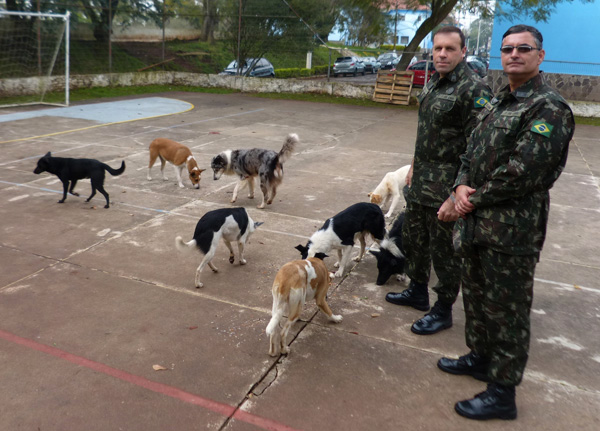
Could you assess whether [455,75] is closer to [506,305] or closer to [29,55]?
[506,305]

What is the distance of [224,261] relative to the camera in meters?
5.70

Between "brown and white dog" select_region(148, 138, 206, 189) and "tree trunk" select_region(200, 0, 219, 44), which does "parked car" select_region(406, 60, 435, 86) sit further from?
"brown and white dog" select_region(148, 138, 206, 189)

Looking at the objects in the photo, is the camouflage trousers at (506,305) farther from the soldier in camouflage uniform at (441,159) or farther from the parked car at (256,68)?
the parked car at (256,68)

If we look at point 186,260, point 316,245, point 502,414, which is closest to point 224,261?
point 186,260

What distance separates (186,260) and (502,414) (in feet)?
11.7

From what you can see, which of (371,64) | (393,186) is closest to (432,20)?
(371,64)

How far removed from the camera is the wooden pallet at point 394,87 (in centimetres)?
2117

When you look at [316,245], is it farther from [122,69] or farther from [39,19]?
[122,69]

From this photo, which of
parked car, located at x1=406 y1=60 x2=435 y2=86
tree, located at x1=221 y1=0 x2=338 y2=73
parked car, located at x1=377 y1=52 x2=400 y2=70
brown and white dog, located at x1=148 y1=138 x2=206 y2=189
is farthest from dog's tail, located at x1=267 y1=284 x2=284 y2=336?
parked car, located at x1=377 y1=52 x2=400 y2=70

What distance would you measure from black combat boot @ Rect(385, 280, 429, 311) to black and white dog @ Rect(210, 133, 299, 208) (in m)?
3.30

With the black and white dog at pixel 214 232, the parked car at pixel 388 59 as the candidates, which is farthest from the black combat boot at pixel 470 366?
the parked car at pixel 388 59

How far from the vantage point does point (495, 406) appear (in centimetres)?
322

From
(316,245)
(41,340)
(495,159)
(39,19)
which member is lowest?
(41,340)

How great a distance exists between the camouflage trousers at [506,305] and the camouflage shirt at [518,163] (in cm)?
10
